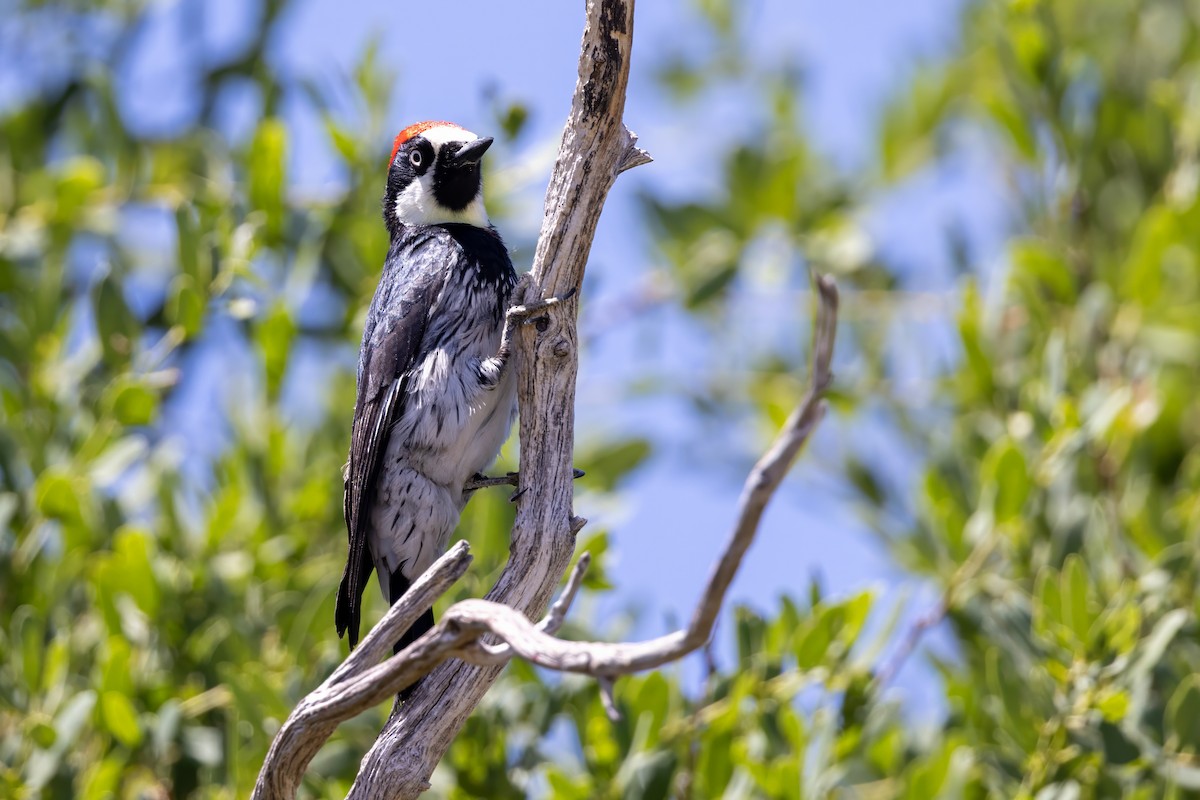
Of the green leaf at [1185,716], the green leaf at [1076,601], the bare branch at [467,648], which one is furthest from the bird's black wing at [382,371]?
the green leaf at [1185,716]

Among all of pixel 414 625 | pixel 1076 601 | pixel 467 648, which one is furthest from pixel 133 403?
pixel 1076 601

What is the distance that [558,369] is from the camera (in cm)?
285

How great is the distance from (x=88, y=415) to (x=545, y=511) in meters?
1.95

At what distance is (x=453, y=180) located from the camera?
4.20m

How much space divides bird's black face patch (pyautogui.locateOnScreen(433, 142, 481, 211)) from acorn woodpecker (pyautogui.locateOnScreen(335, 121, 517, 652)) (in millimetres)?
254

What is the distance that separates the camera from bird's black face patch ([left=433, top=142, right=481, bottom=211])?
414 centimetres

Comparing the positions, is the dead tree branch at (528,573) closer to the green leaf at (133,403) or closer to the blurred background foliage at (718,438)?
the blurred background foliage at (718,438)

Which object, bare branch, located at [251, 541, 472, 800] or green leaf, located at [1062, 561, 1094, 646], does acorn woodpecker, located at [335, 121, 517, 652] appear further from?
green leaf, located at [1062, 561, 1094, 646]

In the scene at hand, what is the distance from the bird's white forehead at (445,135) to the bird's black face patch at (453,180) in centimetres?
3

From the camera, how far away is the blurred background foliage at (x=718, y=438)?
11.2 feet

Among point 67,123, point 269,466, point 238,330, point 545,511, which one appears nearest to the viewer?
point 545,511

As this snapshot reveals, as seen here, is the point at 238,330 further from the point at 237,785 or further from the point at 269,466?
the point at 237,785

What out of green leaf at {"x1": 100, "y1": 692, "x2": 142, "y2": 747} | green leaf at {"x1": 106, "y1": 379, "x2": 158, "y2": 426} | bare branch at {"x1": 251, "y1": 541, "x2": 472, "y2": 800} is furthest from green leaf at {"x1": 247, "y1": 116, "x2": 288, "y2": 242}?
bare branch at {"x1": 251, "y1": 541, "x2": 472, "y2": 800}

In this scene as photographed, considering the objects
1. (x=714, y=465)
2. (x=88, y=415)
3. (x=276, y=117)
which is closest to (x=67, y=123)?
(x=276, y=117)
